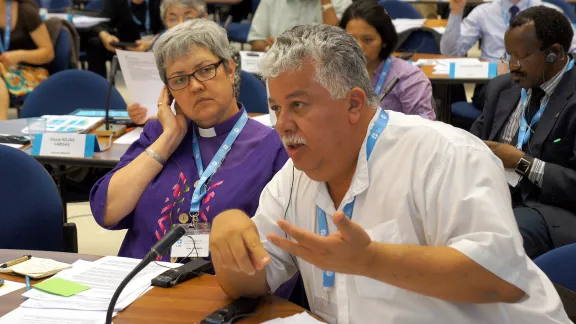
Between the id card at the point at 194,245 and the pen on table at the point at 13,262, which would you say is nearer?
the pen on table at the point at 13,262

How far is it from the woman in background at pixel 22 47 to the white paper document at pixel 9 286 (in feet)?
12.8

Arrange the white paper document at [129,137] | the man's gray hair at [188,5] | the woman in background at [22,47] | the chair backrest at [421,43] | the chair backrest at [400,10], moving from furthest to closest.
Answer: the chair backrest at [400,10]
the chair backrest at [421,43]
the woman in background at [22,47]
the man's gray hair at [188,5]
the white paper document at [129,137]

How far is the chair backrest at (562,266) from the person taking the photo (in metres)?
→ 1.95

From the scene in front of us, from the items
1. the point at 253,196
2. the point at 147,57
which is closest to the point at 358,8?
the point at 147,57

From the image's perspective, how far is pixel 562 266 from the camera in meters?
1.95

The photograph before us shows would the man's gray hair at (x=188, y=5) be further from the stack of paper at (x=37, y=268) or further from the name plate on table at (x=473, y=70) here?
the stack of paper at (x=37, y=268)

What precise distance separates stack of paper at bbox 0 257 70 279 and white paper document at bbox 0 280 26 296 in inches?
1.5

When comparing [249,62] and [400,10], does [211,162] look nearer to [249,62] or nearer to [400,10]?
[249,62]

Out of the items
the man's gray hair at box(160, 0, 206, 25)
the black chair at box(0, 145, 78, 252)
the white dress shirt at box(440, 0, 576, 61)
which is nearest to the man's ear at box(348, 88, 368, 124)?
the black chair at box(0, 145, 78, 252)

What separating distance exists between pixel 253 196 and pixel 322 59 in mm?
867

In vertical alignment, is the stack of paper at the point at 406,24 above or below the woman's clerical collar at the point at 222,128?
below

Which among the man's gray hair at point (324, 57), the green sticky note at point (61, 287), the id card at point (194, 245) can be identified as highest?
the man's gray hair at point (324, 57)

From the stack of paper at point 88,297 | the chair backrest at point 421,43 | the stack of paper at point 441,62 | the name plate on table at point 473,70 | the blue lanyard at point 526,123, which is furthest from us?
the chair backrest at point 421,43

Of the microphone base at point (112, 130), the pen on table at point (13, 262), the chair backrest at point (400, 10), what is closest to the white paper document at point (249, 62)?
the microphone base at point (112, 130)
